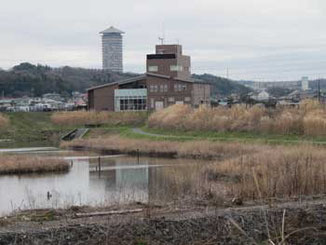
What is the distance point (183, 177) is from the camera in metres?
23.2

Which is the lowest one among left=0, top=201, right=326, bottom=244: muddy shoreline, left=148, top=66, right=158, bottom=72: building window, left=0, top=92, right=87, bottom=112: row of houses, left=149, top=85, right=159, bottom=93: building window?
left=0, top=201, right=326, bottom=244: muddy shoreline

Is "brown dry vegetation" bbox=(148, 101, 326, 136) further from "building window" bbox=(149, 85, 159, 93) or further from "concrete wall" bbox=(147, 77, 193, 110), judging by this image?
"building window" bbox=(149, 85, 159, 93)

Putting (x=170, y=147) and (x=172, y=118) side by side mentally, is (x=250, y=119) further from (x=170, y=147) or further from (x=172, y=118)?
(x=172, y=118)

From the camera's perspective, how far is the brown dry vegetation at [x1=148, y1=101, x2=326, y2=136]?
133 feet

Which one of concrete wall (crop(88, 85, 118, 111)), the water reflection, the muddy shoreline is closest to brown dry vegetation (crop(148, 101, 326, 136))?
the water reflection

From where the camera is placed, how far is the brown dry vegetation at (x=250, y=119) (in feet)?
133

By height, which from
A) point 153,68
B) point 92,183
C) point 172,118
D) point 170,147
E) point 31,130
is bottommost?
point 92,183

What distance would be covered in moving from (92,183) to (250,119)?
21217 millimetres

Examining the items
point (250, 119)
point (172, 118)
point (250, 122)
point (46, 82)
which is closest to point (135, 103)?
point (172, 118)

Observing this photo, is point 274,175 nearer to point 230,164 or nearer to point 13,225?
point 13,225

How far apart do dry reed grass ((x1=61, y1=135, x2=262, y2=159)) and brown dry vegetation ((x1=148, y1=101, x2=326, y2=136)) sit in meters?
4.51

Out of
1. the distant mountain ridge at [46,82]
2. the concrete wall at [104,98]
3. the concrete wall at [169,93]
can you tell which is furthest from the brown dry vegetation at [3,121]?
the distant mountain ridge at [46,82]

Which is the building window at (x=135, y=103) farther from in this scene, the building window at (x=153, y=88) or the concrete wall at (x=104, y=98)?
the concrete wall at (x=104, y=98)

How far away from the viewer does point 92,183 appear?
27844 mm
